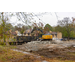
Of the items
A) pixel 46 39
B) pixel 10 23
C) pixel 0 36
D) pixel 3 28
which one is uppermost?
pixel 10 23

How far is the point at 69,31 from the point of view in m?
24.6

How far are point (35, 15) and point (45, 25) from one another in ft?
2.29

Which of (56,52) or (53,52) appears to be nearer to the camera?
(56,52)

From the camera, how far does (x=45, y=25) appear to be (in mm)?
4074

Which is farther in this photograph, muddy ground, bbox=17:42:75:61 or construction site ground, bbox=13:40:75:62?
muddy ground, bbox=17:42:75:61

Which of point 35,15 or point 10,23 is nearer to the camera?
point 35,15

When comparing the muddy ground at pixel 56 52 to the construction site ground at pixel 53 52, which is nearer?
the construction site ground at pixel 53 52

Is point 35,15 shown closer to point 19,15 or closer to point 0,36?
point 19,15
